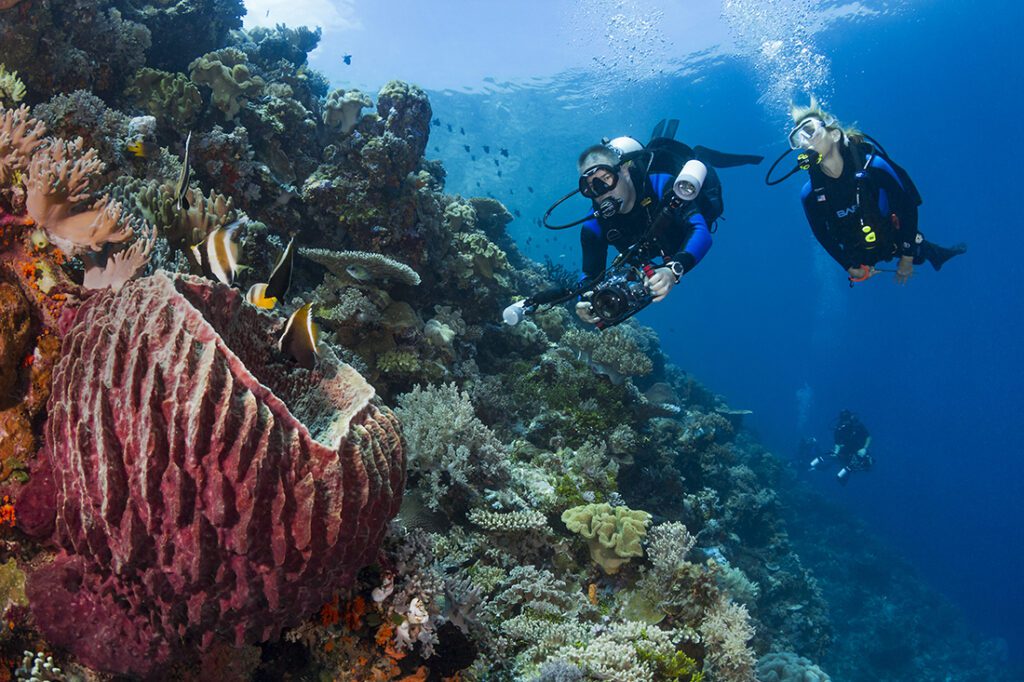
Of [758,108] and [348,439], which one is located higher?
[758,108]

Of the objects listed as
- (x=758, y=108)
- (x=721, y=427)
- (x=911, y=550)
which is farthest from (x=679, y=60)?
(x=911, y=550)

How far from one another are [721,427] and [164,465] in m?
15.2

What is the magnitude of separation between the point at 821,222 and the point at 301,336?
24.3 ft

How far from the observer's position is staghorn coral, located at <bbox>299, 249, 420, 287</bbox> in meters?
5.88

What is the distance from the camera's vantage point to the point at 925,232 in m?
73.9

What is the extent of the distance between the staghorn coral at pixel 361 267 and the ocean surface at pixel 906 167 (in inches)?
447

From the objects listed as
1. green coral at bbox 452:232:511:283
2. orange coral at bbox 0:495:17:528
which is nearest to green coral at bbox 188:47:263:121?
green coral at bbox 452:232:511:283

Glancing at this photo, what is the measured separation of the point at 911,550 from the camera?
121 feet

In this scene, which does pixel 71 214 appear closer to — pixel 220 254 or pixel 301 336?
pixel 220 254

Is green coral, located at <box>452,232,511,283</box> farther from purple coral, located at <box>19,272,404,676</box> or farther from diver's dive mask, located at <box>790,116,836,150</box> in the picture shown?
purple coral, located at <box>19,272,404,676</box>

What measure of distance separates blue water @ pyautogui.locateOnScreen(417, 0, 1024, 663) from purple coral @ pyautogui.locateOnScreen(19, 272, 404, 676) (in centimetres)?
2810

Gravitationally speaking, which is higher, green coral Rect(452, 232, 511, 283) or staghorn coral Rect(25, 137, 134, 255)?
green coral Rect(452, 232, 511, 283)

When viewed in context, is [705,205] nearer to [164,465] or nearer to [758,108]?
[164,465]

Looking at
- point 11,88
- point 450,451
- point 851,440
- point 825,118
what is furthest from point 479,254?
point 851,440
